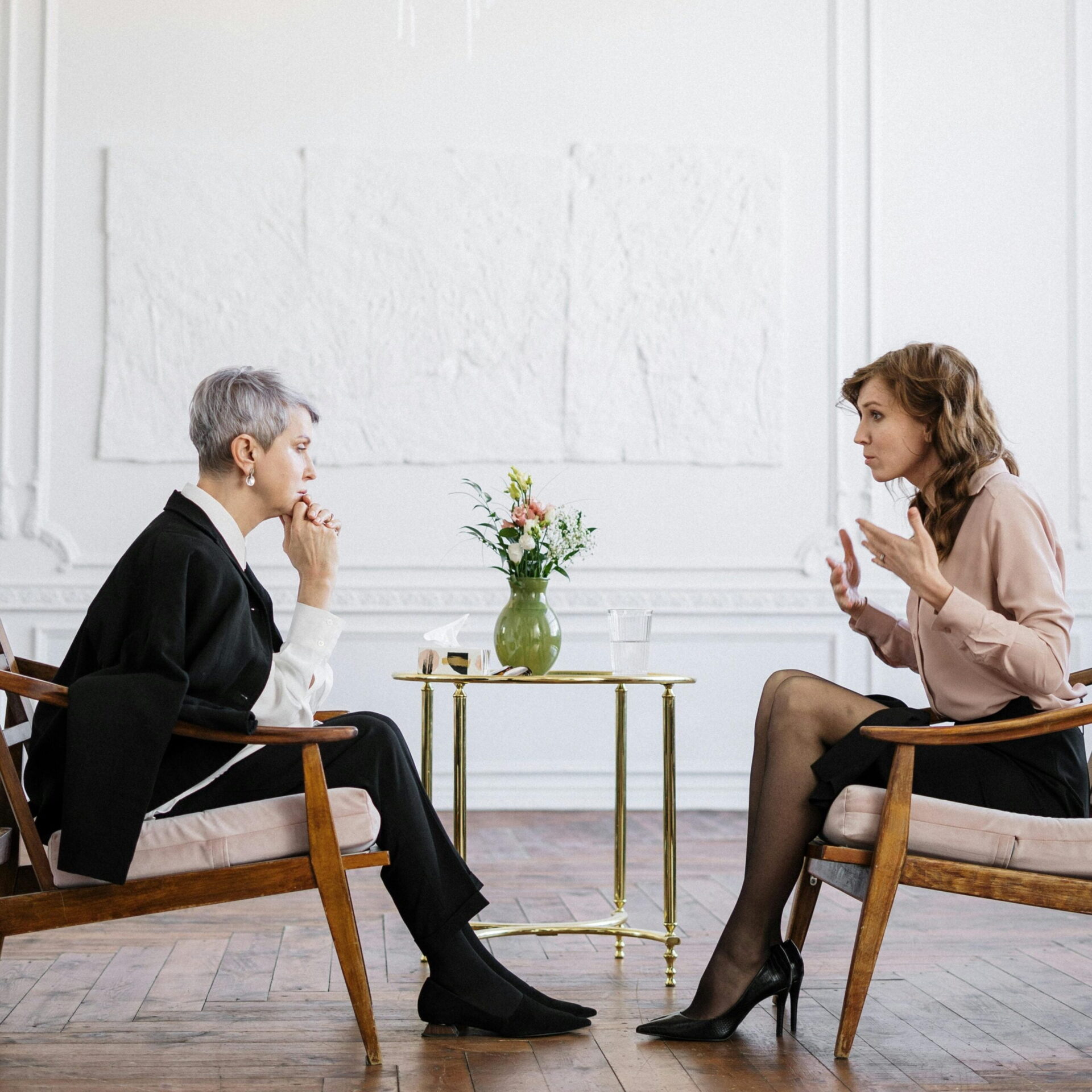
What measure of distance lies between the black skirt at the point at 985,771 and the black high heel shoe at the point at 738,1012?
→ 0.97 ft

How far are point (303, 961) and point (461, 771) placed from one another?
530 mm

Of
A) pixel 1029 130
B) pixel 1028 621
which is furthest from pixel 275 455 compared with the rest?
pixel 1029 130

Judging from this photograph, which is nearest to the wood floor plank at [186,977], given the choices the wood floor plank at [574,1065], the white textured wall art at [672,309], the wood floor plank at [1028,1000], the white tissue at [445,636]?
the wood floor plank at [574,1065]

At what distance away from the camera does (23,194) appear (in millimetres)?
4715

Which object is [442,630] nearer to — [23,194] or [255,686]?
[255,686]

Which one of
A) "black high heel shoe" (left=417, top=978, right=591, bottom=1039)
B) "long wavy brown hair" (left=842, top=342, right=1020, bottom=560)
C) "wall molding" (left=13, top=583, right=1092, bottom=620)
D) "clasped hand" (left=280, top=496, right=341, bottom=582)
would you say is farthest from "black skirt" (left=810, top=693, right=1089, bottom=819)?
"wall molding" (left=13, top=583, right=1092, bottom=620)

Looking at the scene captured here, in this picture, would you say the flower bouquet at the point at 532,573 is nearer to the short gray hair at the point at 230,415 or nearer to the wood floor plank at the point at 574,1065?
the short gray hair at the point at 230,415

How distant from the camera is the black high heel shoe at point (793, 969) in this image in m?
2.17

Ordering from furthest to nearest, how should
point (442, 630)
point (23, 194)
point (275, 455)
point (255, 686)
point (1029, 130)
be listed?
1. point (1029, 130)
2. point (23, 194)
3. point (442, 630)
4. point (275, 455)
5. point (255, 686)

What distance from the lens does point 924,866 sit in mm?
2014

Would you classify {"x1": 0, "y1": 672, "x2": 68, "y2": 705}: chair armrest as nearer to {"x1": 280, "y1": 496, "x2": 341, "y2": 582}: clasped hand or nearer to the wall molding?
{"x1": 280, "y1": 496, "x2": 341, "y2": 582}: clasped hand

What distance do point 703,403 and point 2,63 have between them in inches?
120

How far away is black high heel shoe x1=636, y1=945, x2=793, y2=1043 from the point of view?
84.5 inches

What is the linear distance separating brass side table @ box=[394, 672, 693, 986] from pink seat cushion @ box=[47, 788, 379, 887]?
54cm
